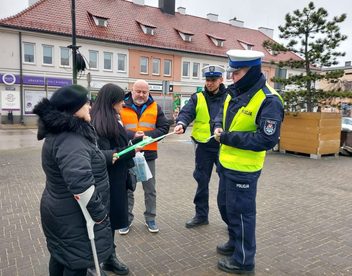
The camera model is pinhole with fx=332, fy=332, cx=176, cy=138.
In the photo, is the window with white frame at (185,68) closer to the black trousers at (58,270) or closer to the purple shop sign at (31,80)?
the purple shop sign at (31,80)

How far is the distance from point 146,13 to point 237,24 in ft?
42.4

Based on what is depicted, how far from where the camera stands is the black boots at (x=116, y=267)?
3291mm

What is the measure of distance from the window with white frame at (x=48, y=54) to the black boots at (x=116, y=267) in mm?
25859

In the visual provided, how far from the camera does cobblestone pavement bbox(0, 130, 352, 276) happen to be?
138 inches

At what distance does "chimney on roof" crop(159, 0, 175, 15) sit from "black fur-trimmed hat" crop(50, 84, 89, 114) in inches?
1409

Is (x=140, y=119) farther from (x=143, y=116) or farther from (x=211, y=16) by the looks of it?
(x=211, y=16)

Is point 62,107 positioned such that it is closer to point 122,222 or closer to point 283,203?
point 122,222

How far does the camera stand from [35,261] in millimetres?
3488

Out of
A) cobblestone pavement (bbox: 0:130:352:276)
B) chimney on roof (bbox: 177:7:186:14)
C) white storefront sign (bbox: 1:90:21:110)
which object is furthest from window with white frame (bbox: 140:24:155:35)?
cobblestone pavement (bbox: 0:130:352:276)

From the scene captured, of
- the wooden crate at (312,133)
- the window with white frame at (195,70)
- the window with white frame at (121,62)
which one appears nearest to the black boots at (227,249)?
the wooden crate at (312,133)

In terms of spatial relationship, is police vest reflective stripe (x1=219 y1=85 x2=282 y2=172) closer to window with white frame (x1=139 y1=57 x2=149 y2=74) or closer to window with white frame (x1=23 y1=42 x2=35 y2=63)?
window with white frame (x1=23 y1=42 x2=35 y2=63)

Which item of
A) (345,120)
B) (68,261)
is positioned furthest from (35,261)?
(345,120)

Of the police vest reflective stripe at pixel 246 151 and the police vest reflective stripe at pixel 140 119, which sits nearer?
the police vest reflective stripe at pixel 246 151

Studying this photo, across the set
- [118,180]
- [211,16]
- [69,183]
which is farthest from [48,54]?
[69,183]
